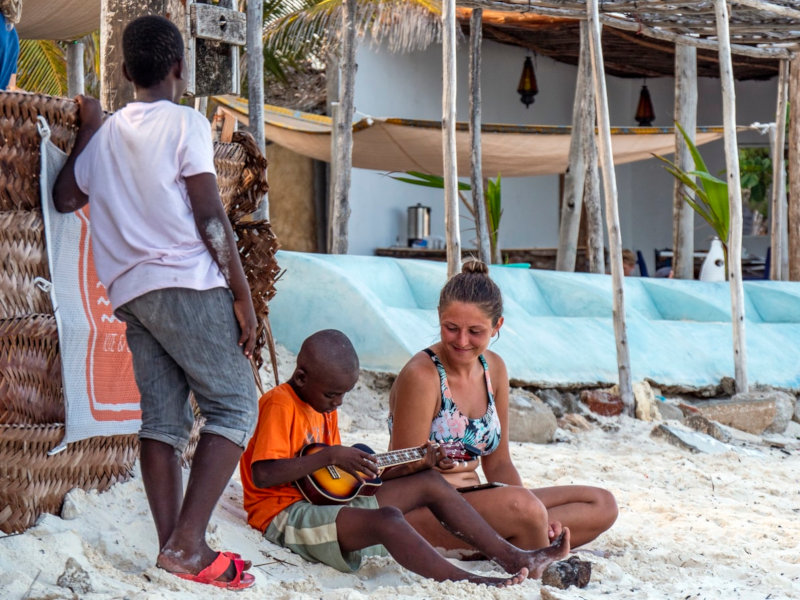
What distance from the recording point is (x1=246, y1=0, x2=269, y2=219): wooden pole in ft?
Result: 16.6

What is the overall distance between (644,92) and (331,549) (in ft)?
39.7

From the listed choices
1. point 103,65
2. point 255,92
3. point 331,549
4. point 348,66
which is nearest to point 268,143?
point 348,66

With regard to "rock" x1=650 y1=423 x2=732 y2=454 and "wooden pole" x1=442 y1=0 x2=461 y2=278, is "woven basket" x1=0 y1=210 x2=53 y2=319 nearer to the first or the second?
"wooden pole" x1=442 y1=0 x2=461 y2=278

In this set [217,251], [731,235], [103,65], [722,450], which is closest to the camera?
[217,251]

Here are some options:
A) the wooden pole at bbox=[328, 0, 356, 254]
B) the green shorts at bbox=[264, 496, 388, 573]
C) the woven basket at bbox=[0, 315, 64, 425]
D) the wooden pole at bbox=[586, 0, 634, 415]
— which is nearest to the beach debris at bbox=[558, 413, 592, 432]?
the wooden pole at bbox=[586, 0, 634, 415]

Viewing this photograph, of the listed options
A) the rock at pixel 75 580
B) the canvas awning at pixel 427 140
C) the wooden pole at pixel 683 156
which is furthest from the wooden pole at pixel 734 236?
the rock at pixel 75 580

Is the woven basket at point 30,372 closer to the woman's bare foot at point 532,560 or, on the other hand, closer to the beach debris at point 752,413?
the woman's bare foot at point 532,560

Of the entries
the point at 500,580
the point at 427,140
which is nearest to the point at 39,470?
the point at 500,580

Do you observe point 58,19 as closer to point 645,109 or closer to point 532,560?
point 532,560

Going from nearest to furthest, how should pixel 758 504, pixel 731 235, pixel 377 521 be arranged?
1. pixel 377 521
2. pixel 758 504
3. pixel 731 235

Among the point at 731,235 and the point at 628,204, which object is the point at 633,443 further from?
the point at 628,204

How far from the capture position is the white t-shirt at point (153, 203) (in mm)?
2285

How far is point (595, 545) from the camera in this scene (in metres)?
3.21

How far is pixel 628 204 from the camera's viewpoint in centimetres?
1469
